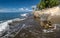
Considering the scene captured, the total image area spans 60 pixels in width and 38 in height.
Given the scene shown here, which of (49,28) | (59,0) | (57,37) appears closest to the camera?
(57,37)

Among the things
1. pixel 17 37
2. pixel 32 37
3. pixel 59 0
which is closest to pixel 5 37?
pixel 17 37

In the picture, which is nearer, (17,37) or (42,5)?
(17,37)

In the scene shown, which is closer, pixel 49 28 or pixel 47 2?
pixel 49 28

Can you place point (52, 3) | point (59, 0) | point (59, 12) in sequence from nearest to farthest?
point (59, 12), point (52, 3), point (59, 0)

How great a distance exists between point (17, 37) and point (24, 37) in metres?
0.93

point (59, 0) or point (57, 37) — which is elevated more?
point (59, 0)

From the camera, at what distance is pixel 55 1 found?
8106 cm

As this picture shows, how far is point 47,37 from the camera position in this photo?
22562 mm

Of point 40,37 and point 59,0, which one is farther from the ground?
point 59,0

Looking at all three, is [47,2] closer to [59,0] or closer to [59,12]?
[59,0]

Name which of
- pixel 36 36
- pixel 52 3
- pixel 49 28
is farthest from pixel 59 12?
pixel 36 36

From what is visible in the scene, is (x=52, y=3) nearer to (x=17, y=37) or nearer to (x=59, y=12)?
(x=59, y=12)

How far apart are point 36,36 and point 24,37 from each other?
5.48 ft

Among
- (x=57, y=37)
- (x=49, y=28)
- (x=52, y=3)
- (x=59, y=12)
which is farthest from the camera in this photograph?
(x=52, y=3)
